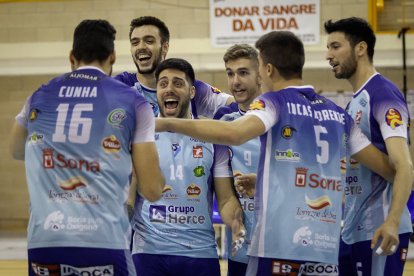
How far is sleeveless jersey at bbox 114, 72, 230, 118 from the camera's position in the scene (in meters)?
5.77

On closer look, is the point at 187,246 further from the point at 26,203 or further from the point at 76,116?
the point at 26,203

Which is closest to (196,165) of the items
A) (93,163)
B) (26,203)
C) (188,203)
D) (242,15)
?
(188,203)

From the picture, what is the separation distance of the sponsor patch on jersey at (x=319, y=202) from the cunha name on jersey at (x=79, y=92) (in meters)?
1.25

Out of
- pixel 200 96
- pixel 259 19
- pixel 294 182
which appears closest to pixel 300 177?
pixel 294 182

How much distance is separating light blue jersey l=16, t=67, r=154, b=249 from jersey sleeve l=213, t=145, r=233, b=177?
1315 mm

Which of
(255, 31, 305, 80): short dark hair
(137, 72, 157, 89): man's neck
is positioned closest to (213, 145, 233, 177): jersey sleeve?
(255, 31, 305, 80): short dark hair

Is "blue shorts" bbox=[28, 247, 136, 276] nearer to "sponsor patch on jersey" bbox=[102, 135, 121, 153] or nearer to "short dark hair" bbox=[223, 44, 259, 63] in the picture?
"sponsor patch on jersey" bbox=[102, 135, 121, 153]

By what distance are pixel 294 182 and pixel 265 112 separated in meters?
0.40

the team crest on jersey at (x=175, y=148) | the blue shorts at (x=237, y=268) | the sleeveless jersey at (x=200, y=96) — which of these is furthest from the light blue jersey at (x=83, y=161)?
the sleeveless jersey at (x=200, y=96)

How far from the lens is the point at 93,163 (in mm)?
3551

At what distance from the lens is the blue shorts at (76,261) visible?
3.51 meters

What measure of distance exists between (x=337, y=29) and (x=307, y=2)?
375 inches

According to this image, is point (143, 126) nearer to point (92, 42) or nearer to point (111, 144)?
point (111, 144)

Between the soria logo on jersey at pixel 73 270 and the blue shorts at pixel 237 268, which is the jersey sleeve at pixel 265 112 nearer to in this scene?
the soria logo on jersey at pixel 73 270
